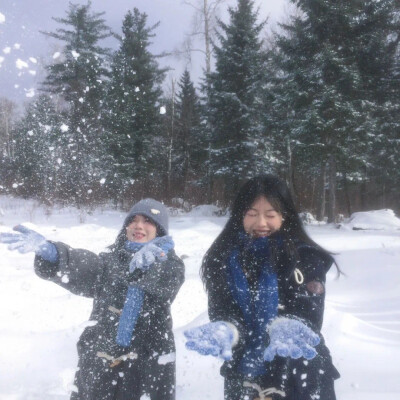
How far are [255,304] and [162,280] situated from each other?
30.8 inches

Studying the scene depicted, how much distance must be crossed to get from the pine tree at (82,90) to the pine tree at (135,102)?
893 millimetres

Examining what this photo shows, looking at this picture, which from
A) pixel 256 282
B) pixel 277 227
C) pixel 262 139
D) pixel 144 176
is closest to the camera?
pixel 256 282

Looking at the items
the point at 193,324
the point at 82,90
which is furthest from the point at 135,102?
the point at 193,324

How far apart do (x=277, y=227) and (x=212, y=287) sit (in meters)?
0.41

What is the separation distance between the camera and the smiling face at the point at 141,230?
7.73 ft

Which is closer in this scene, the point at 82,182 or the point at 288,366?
the point at 288,366

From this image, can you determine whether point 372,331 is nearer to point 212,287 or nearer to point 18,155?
point 212,287

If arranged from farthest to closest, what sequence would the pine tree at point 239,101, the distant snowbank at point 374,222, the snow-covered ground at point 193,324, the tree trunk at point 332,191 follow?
1. the pine tree at point 239,101
2. the tree trunk at point 332,191
3. the distant snowbank at point 374,222
4. the snow-covered ground at point 193,324

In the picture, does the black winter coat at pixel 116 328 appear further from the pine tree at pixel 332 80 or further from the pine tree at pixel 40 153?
the pine tree at pixel 40 153

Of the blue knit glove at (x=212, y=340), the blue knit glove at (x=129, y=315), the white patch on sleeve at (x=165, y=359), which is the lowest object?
the white patch on sleeve at (x=165, y=359)

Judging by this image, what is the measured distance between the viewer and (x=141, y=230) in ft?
7.78

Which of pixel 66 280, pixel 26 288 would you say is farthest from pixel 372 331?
pixel 26 288

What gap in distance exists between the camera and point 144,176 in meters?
20.2

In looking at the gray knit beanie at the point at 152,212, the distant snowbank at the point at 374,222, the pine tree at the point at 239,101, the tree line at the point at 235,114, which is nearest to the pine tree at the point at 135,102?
the tree line at the point at 235,114
